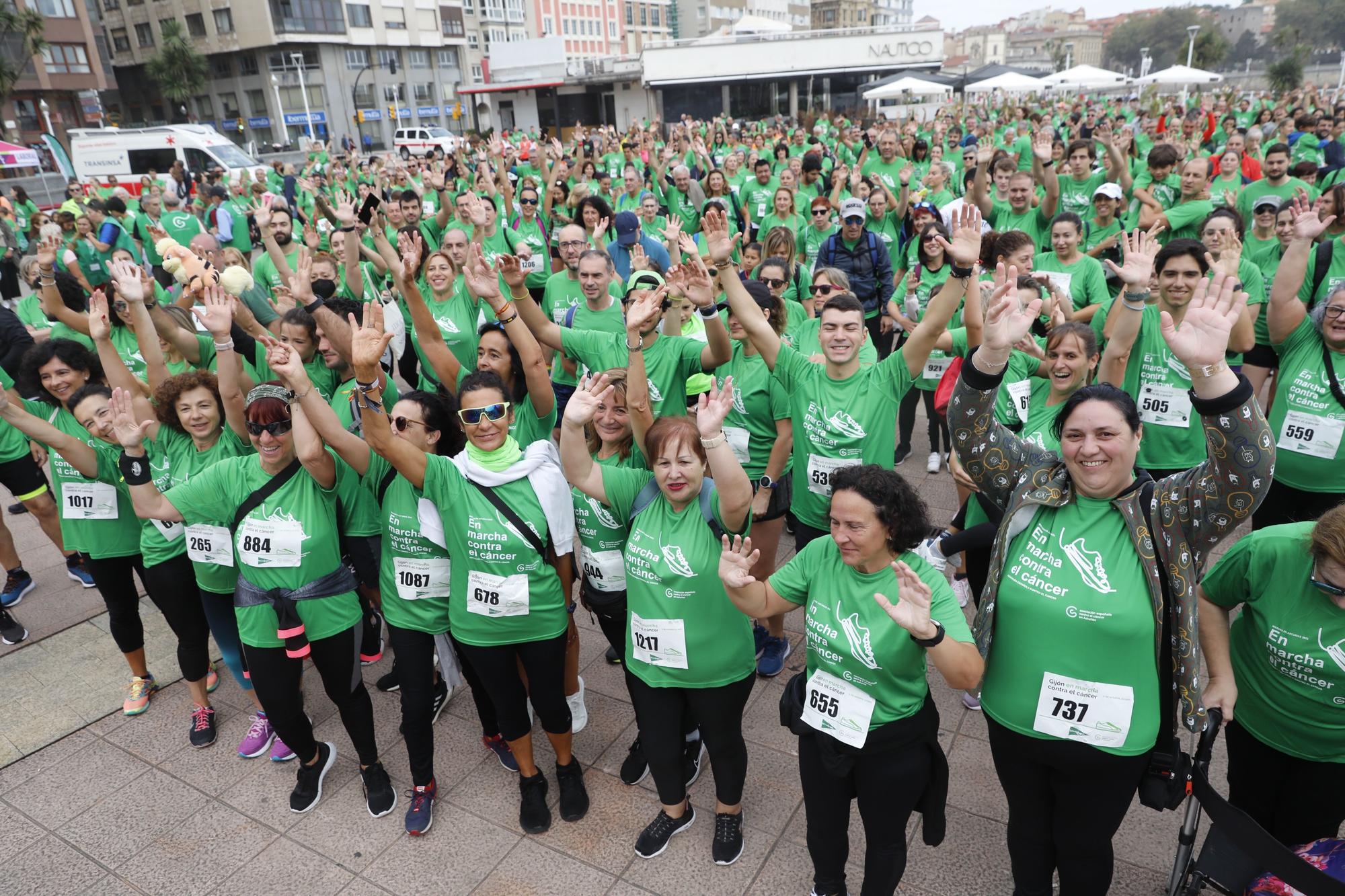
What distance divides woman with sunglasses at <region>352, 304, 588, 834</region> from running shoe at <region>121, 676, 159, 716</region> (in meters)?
2.51

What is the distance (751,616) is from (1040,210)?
638cm

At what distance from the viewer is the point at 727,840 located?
10.8 feet

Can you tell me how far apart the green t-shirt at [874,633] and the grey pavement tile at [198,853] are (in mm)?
2804

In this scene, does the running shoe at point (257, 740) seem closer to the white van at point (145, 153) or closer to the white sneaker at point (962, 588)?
the white sneaker at point (962, 588)

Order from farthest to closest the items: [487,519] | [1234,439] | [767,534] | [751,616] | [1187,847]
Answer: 1. [767,534]
2. [487,519]
3. [751,616]
4. [1187,847]
5. [1234,439]

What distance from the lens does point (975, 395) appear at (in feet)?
8.78

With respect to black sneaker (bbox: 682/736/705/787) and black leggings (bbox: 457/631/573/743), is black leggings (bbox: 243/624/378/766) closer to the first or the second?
black leggings (bbox: 457/631/573/743)

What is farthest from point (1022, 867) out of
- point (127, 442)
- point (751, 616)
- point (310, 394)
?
point (127, 442)

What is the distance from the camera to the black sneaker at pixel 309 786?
3.75 metres

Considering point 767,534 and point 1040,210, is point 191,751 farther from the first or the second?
point 1040,210

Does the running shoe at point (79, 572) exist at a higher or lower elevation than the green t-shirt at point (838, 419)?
lower

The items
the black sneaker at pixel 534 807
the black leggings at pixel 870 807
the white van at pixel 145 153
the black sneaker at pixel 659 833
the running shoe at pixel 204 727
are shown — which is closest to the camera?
the black leggings at pixel 870 807

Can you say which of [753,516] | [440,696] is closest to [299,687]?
[440,696]

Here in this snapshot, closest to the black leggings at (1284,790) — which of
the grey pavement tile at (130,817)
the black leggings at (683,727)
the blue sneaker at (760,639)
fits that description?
the black leggings at (683,727)
